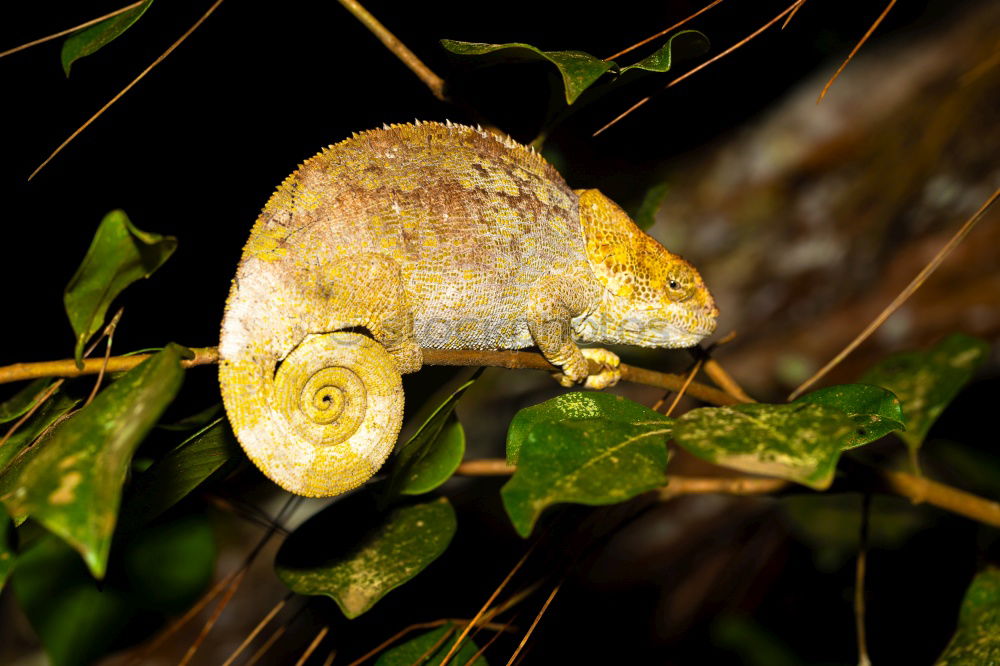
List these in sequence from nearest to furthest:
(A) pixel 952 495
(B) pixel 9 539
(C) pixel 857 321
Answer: (B) pixel 9 539 < (A) pixel 952 495 < (C) pixel 857 321

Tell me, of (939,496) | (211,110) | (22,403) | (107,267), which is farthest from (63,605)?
(939,496)

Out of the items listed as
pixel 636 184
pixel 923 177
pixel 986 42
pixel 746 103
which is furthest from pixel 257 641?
pixel 986 42

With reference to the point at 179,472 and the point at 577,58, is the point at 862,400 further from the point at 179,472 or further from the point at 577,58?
the point at 179,472

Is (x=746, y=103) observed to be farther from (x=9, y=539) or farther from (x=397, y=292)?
(x=9, y=539)

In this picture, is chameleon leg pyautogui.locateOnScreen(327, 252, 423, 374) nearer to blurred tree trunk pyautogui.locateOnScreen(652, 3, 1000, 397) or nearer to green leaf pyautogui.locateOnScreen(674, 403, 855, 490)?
green leaf pyautogui.locateOnScreen(674, 403, 855, 490)

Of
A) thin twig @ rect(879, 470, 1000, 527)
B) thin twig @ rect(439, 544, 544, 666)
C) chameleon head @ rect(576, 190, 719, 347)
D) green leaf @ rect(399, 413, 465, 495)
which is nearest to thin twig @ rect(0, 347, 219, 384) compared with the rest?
green leaf @ rect(399, 413, 465, 495)
